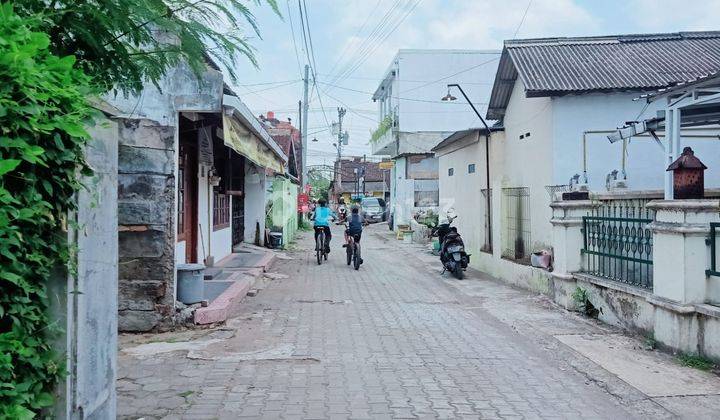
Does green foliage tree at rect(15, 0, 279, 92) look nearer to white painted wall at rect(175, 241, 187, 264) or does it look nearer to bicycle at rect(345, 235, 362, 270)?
white painted wall at rect(175, 241, 187, 264)

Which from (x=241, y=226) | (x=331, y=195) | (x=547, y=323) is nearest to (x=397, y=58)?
(x=241, y=226)

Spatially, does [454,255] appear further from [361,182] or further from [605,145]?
[361,182]

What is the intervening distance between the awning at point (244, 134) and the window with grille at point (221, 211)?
1.49m

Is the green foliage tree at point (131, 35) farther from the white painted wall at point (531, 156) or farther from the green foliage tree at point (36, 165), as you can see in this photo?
the white painted wall at point (531, 156)

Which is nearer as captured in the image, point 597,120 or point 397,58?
point 597,120

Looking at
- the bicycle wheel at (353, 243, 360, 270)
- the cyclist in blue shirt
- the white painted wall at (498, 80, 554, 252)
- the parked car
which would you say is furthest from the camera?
the parked car

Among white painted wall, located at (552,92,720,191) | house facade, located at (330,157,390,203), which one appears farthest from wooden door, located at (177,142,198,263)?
house facade, located at (330,157,390,203)

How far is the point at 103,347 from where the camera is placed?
12.1 feet

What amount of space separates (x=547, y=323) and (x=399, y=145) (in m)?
22.9

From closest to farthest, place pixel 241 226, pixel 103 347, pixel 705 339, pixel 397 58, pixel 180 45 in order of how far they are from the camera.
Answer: pixel 103 347, pixel 180 45, pixel 705 339, pixel 241 226, pixel 397 58

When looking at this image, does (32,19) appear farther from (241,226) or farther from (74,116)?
(241,226)

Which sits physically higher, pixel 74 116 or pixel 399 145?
pixel 399 145

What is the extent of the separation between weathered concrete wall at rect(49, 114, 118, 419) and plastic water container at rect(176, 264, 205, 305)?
373cm

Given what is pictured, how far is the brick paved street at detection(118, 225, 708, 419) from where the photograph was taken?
4703mm
